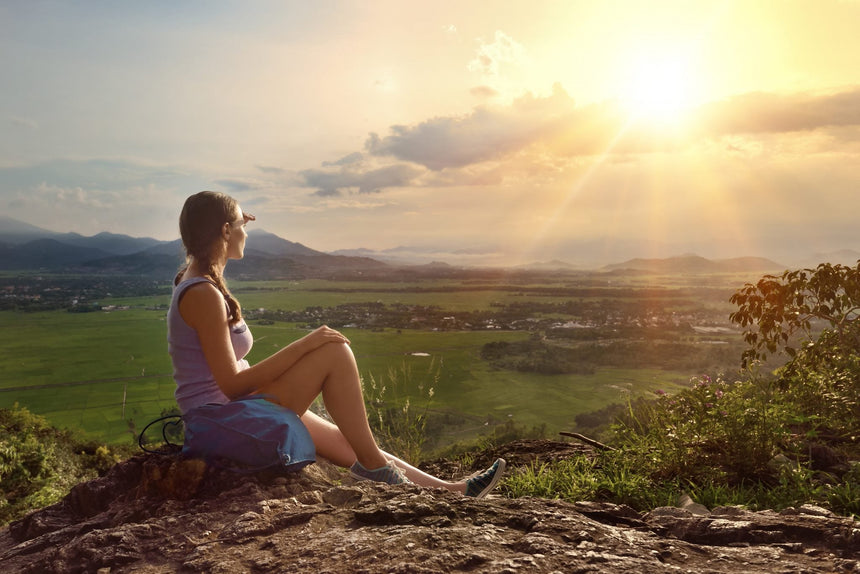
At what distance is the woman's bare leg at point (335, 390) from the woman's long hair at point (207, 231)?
1.80ft

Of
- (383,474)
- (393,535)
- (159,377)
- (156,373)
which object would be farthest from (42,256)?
(393,535)

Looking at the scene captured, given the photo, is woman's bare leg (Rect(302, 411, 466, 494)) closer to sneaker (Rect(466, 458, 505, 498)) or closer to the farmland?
sneaker (Rect(466, 458, 505, 498))

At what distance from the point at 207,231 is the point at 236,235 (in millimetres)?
198

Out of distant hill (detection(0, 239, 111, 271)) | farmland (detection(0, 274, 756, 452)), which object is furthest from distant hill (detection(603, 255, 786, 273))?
distant hill (detection(0, 239, 111, 271))

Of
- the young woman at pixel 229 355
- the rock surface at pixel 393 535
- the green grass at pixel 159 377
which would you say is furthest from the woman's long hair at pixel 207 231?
the green grass at pixel 159 377

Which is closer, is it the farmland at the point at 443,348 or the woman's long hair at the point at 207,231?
the woman's long hair at the point at 207,231

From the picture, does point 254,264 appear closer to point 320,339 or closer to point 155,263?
point 155,263

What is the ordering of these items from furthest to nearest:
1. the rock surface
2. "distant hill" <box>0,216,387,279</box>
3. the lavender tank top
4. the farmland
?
"distant hill" <box>0,216,387,279</box> < the farmland < the lavender tank top < the rock surface

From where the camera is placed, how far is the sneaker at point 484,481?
3.74 m

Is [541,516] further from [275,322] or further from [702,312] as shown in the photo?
→ [702,312]

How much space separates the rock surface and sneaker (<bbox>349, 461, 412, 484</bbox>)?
16.7 inches

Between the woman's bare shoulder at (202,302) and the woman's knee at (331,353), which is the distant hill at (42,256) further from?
the woman's knee at (331,353)

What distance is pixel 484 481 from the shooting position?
12.4ft

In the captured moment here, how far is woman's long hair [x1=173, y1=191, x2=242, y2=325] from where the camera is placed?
139 inches
